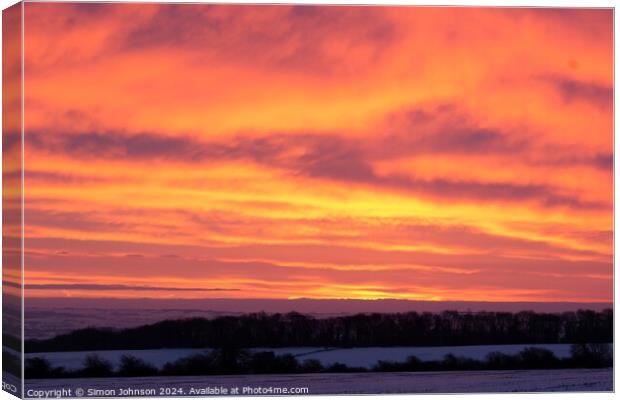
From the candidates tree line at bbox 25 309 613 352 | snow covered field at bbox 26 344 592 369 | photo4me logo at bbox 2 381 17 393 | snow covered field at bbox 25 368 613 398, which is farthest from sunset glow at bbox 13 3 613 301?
photo4me logo at bbox 2 381 17 393

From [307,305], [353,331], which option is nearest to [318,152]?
[307,305]

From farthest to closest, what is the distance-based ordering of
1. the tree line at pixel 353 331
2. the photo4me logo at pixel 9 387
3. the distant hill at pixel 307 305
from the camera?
the tree line at pixel 353 331 → the distant hill at pixel 307 305 → the photo4me logo at pixel 9 387

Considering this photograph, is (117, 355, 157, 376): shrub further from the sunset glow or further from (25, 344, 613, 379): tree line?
the sunset glow

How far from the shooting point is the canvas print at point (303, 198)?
18.2 meters

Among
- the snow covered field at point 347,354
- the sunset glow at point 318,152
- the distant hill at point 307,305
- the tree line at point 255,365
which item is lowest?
the tree line at point 255,365

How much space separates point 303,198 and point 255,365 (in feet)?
7.43

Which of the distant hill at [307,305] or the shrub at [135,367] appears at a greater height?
the distant hill at [307,305]

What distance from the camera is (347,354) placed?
1906 cm

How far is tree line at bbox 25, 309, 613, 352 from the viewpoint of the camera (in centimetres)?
1859

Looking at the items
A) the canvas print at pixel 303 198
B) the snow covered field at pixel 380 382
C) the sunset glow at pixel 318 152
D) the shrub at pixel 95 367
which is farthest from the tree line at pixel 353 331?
the snow covered field at pixel 380 382

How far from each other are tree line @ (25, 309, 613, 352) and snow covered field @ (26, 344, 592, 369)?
0.22ft

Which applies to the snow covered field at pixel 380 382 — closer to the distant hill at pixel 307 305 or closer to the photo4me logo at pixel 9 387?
the photo4me logo at pixel 9 387

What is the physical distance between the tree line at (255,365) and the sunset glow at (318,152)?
2.77 feet

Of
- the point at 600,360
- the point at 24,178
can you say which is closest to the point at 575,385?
the point at 600,360
